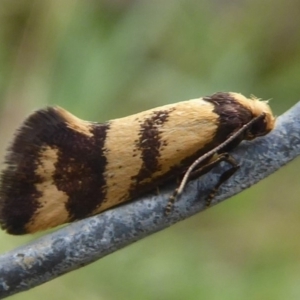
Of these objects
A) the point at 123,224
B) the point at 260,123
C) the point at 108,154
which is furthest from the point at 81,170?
the point at 260,123

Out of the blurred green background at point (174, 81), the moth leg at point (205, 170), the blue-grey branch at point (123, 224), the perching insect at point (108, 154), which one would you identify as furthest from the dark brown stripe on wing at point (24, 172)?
the blurred green background at point (174, 81)

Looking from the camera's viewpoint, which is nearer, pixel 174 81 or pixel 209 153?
pixel 209 153

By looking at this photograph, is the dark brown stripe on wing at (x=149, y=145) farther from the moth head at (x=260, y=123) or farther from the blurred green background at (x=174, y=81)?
the blurred green background at (x=174, y=81)

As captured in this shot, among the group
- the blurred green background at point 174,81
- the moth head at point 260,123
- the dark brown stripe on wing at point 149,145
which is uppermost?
the moth head at point 260,123

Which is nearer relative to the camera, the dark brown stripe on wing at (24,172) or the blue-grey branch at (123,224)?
the blue-grey branch at (123,224)

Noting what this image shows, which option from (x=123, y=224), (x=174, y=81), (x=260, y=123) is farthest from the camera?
(x=174, y=81)

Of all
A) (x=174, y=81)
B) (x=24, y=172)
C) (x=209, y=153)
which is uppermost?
(x=209, y=153)

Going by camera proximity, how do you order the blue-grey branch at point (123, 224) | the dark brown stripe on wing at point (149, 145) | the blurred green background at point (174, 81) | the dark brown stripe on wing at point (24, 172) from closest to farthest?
1. the blue-grey branch at point (123, 224)
2. the dark brown stripe on wing at point (24, 172)
3. the dark brown stripe on wing at point (149, 145)
4. the blurred green background at point (174, 81)

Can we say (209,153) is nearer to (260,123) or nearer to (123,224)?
(260,123)
